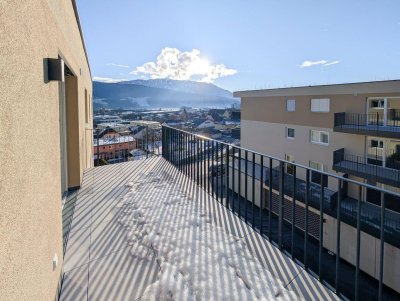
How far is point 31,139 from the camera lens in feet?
3.76

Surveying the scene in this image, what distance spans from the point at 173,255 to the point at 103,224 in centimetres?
96

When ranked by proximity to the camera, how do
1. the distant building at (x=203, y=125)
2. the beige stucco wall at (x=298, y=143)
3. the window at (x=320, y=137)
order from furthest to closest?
the distant building at (x=203, y=125), the window at (x=320, y=137), the beige stucco wall at (x=298, y=143)

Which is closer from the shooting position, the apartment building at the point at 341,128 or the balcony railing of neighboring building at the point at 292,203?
the balcony railing of neighboring building at the point at 292,203

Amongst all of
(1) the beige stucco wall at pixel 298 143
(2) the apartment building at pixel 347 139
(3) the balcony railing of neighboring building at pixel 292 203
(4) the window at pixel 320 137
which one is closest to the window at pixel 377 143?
(2) the apartment building at pixel 347 139

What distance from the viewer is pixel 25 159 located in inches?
41.3

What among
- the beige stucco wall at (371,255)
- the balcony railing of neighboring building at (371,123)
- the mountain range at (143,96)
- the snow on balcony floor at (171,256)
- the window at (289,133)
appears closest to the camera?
the snow on balcony floor at (171,256)

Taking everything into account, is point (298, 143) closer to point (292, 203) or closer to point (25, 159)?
point (292, 203)

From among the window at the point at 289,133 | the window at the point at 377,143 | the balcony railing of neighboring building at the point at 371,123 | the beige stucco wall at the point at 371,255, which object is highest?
the balcony railing of neighboring building at the point at 371,123

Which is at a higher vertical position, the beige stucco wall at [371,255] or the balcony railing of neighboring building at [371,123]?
the balcony railing of neighboring building at [371,123]

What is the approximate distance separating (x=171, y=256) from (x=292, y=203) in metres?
1.11

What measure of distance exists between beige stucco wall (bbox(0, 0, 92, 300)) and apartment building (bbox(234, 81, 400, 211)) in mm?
9923

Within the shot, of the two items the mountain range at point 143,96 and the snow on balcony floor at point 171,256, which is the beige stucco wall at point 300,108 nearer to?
the snow on balcony floor at point 171,256

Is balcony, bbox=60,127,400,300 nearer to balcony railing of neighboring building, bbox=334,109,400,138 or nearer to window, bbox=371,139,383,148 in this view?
balcony railing of neighboring building, bbox=334,109,400,138

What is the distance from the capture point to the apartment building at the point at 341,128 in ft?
38.2
